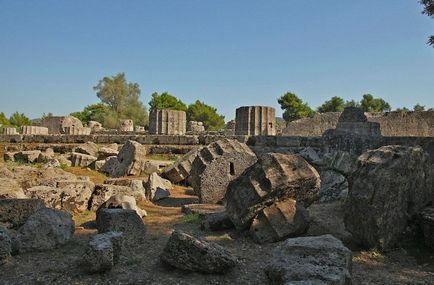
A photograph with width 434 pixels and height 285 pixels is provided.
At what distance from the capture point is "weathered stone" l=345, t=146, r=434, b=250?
4.51 metres

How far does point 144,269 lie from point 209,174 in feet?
12.7

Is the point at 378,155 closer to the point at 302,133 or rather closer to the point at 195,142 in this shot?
the point at 195,142

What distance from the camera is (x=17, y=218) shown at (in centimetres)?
522

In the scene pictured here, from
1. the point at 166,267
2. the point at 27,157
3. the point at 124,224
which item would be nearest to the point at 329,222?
the point at 166,267

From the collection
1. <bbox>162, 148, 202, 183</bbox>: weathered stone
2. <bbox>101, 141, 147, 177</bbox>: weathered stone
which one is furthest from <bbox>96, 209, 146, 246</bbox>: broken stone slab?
<bbox>101, 141, 147, 177</bbox>: weathered stone

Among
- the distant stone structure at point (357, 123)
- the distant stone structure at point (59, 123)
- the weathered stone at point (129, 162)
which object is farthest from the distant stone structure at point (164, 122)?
the distant stone structure at point (59, 123)

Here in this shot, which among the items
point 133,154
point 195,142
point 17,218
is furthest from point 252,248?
point 195,142

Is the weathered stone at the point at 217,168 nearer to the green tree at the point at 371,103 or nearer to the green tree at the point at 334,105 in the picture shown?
the green tree at the point at 334,105

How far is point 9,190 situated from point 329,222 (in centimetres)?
502

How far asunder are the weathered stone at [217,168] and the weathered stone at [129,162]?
9.68 feet

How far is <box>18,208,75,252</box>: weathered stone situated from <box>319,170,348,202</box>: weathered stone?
4.58 m

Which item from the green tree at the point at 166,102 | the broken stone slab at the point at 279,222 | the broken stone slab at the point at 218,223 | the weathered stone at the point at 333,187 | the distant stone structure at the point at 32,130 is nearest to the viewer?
the broken stone slab at the point at 279,222

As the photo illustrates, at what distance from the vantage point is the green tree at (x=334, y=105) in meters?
56.2

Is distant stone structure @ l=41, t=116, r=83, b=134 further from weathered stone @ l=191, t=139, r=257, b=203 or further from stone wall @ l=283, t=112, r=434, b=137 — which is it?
weathered stone @ l=191, t=139, r=257, b=203
